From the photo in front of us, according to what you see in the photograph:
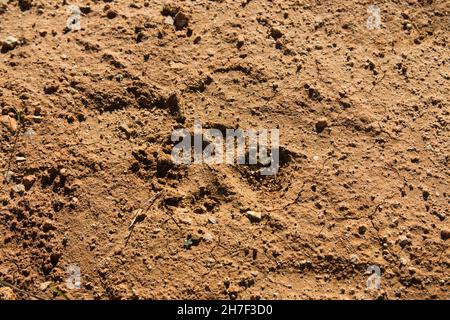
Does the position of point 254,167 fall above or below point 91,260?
above

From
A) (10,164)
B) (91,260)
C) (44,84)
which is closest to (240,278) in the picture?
(91,260)

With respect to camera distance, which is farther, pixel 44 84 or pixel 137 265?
pixel 44 84

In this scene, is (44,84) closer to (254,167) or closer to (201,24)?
(201,24)

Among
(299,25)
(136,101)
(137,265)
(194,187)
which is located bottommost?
(137,265)

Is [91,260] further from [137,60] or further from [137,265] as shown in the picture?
[137,60]
